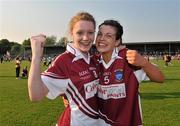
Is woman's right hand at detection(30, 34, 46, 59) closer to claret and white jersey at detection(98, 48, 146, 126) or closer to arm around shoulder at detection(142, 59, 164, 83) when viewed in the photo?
claret and white jersey at detection(98, 48, 146, 126)

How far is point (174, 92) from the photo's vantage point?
17.7 metres

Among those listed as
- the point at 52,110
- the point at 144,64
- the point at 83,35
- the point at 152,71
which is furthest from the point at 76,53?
the point at 52,110

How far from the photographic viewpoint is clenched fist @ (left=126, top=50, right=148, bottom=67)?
417 centimetres

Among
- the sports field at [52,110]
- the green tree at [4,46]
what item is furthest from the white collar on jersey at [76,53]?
the green tree at [4,46]

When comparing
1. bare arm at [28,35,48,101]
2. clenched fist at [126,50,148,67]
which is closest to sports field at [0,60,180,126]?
clenched fist at [126,50,148,67]

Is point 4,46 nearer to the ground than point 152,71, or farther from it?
nearer to the ground

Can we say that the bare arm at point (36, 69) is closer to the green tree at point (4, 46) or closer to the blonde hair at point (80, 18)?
the blonde hair at point (80, 18)

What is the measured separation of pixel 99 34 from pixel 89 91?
0.67 m

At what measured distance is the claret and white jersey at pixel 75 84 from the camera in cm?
404

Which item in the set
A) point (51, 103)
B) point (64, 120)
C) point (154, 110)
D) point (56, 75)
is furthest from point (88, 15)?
point (51, 103)

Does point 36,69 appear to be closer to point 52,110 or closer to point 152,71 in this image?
point 152,71

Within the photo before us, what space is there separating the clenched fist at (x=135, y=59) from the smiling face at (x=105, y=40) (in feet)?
0.88

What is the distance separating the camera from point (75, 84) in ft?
13.4

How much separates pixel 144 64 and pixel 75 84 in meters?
0.74
